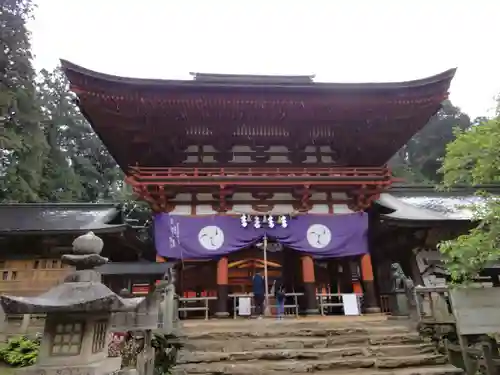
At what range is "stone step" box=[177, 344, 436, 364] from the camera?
6680 millimetres

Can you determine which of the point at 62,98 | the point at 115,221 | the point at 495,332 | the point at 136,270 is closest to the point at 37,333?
the point at 136,270

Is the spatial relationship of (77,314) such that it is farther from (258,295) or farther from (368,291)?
(368,291)

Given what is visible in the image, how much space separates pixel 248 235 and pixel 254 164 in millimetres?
2590

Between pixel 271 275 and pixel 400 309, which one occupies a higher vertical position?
pixel 271 275

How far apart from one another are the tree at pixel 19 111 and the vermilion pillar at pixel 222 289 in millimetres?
12098

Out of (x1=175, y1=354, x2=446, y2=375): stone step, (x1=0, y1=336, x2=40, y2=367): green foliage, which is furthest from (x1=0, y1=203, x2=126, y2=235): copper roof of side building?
(x1=175, y1=354, x2=446, y2=375): stone step

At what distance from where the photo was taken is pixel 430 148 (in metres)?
35.8

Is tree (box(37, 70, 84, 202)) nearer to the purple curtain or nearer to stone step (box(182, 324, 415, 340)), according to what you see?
the purple curtain

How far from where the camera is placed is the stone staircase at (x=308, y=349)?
253 inches

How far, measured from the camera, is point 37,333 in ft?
26.9

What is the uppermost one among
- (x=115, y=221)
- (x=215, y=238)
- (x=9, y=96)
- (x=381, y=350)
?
(x=9, y=96)

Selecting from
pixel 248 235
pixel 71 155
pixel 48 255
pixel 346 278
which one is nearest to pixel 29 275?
pixel 48 255

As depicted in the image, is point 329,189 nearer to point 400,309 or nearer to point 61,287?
point 400,309

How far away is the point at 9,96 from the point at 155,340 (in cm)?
1343
